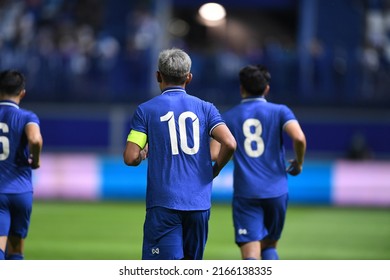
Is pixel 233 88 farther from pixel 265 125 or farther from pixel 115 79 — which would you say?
pixel 265 125

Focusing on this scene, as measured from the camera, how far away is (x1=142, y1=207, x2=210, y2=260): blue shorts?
6.44m

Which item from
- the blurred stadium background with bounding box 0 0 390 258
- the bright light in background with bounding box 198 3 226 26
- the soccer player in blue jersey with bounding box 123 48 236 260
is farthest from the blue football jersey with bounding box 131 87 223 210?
the bright light in background with bounding box 198 3 226 26

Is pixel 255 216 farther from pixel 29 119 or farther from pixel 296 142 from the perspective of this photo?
pixel 29 119

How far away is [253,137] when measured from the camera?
8.23 metres

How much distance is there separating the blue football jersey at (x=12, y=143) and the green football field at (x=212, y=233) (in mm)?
3162

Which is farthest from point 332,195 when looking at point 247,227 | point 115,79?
point 247,227

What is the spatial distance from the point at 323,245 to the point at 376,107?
9.96 m

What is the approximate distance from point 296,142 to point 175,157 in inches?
68.9

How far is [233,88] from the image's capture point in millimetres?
22031

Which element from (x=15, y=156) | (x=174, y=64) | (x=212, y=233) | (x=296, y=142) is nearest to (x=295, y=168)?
(x=296, y=142)

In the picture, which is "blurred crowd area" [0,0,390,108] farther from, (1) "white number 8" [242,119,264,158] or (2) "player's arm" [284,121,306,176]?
(2) "player's arm" [284,121,306,176]

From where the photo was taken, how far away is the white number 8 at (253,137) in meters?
8.22
